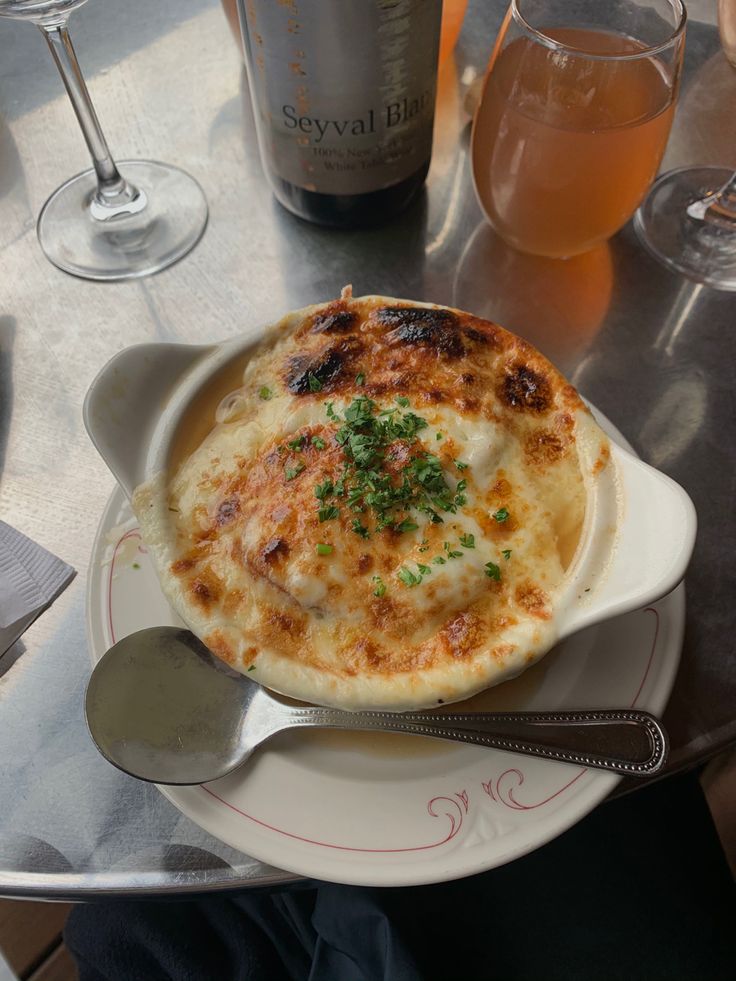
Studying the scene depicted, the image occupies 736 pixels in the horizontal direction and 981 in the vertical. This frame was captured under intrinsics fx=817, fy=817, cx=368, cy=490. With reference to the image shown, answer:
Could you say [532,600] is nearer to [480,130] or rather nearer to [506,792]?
[506,792]

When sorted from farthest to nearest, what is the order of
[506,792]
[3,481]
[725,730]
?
[3,481], [725,730], [506,792]

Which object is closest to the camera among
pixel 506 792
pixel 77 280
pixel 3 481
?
pixel 506 792

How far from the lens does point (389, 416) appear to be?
0.65 metres

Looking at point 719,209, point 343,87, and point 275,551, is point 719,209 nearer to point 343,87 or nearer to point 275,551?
point 343,87

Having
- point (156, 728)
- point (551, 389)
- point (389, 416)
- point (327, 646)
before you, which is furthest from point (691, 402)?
point (156, 728)

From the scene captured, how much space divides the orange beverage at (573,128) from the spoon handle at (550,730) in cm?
52

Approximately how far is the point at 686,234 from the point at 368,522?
655mm

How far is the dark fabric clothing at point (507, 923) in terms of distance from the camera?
736 millimetres

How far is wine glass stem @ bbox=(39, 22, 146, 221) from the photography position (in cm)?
83

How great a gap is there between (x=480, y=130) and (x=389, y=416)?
39cm

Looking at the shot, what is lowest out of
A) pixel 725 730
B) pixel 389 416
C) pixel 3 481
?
pixel 725 730

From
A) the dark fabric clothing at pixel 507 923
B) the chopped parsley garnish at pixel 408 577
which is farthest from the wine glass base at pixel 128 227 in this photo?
the dark fabric clothing at pixel 507 923

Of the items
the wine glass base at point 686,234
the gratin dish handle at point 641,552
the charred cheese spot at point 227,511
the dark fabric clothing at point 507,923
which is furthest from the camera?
the wine glass base at point 686,234

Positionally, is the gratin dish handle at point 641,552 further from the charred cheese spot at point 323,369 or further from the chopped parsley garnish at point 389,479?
the charred cheese spot at point 323,369
